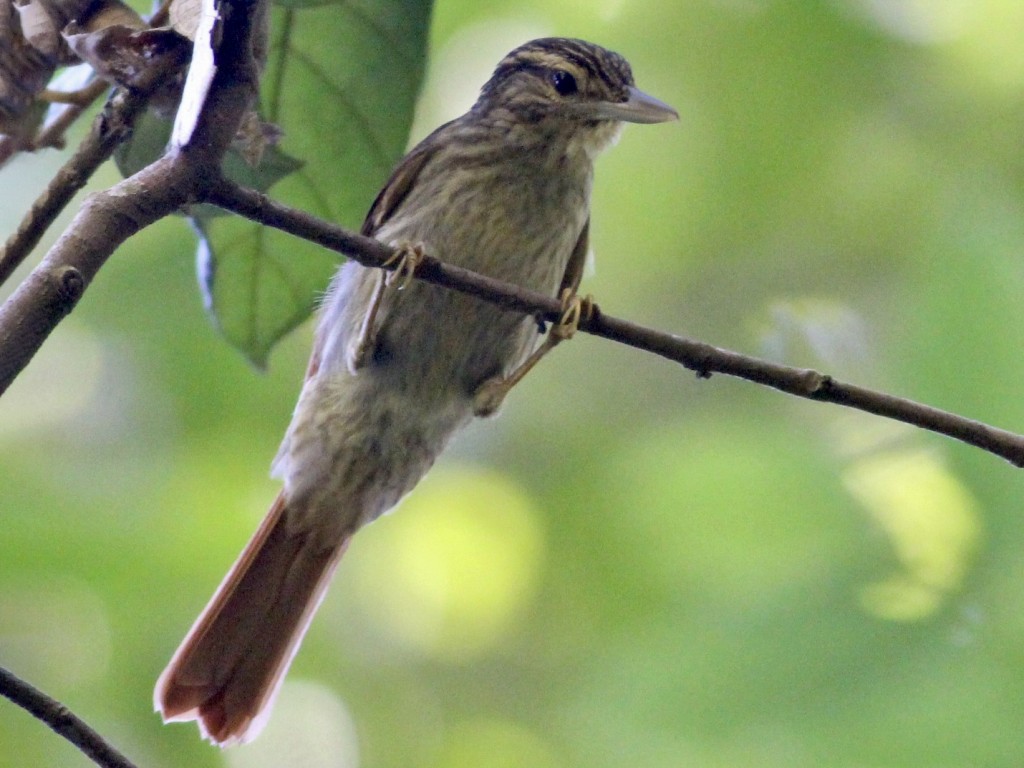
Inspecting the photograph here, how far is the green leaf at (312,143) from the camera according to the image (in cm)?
231

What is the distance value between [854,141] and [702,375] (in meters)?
2.36

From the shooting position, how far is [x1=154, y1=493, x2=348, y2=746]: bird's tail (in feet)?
9.27

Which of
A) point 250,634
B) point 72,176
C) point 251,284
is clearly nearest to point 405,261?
point 251,284

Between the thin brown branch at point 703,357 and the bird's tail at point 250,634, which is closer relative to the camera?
the thin brown branch at point 703,357

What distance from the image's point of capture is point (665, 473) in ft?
11.1

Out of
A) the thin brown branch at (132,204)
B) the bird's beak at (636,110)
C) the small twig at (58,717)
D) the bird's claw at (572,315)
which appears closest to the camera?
the thin brown branch at (132,204)

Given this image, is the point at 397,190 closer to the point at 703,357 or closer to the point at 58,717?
the point at 703,357

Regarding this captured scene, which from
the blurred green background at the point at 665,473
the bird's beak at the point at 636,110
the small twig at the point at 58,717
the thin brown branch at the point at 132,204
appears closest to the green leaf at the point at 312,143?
the bird's beak at the point at 636,110

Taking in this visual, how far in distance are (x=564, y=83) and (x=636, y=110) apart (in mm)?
223

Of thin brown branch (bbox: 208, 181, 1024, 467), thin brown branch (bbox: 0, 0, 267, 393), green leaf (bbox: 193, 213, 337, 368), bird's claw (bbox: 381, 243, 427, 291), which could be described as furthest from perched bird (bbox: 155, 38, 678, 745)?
thin brown branch (bbox: 0, 0, 267, 393)

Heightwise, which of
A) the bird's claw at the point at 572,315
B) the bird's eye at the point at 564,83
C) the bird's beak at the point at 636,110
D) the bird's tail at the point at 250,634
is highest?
the bird's eye at the point at 564,83

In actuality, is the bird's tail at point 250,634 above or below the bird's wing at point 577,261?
below

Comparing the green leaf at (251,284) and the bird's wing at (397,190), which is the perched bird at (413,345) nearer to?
the bird's wing at (397,190)

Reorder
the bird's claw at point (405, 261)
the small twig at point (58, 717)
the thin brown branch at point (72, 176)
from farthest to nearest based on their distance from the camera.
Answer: the bird's claw at point (405, 261) → the thin brown branch at point (72, 176) → the small twig at point (58, 717)
